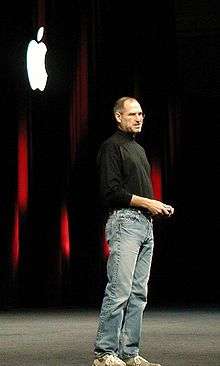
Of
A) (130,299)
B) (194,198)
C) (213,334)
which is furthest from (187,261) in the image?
(130,299)

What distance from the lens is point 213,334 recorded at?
25.8ft

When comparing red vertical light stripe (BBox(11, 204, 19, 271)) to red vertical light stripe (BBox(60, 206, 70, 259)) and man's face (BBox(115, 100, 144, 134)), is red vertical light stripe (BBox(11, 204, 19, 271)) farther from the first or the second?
man's face (BBox(115, 100, 144, 134))

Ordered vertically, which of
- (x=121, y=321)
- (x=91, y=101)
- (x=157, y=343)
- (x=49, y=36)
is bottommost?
(x=157, y=343)

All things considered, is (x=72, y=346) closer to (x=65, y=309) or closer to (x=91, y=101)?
(x=65, y=309)

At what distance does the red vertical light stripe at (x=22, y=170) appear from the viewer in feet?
44.7

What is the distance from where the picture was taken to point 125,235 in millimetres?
5305

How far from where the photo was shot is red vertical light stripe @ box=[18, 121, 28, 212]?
13.6m

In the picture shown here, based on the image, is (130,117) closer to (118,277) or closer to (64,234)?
(118,277)

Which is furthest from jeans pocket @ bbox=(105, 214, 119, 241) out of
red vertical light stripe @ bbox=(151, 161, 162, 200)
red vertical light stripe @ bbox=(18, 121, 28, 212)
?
red vertical light stripe @ bbox=(151, 161, 162, 200)

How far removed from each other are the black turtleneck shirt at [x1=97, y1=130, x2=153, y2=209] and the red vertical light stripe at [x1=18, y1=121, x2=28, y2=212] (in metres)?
8.29

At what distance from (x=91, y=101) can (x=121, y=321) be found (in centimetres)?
858

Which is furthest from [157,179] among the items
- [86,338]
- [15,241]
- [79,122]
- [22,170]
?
[86,338]

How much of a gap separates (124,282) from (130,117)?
0.86 meters

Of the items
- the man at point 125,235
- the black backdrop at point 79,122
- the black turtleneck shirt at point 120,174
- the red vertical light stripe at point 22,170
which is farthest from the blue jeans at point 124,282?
the red vertical light stripe at point 22,170
